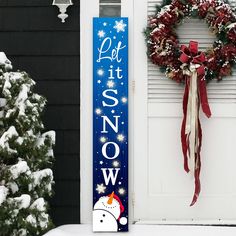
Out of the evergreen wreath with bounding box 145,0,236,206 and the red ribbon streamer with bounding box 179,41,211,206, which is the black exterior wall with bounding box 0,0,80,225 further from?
the red ribbon streamer with bounding box 179,41,211,206

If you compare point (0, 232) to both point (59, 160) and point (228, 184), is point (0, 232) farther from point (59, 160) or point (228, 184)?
point (228, 184)

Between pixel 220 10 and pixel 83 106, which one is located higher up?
pixel 220 10

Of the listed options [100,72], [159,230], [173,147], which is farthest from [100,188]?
[100,72]

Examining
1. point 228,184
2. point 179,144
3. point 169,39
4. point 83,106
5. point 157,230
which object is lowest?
point 157,230

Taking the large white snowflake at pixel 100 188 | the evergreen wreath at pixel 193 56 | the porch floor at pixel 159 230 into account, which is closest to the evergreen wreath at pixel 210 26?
the evergreen wreath at pixel 193 56

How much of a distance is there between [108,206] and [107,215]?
0.26 ft

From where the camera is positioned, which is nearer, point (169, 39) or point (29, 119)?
point (29, 119)

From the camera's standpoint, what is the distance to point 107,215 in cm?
534

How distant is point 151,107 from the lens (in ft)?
18.2

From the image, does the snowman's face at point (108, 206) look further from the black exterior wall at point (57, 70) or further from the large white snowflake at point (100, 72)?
the large white snowflake at point (100, 72)

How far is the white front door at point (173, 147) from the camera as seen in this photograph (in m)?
5.50

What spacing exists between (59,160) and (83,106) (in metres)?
0.53

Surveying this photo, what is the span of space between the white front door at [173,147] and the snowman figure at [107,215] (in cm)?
23

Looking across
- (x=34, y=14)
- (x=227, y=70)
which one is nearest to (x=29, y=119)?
(x=34, y=14)
